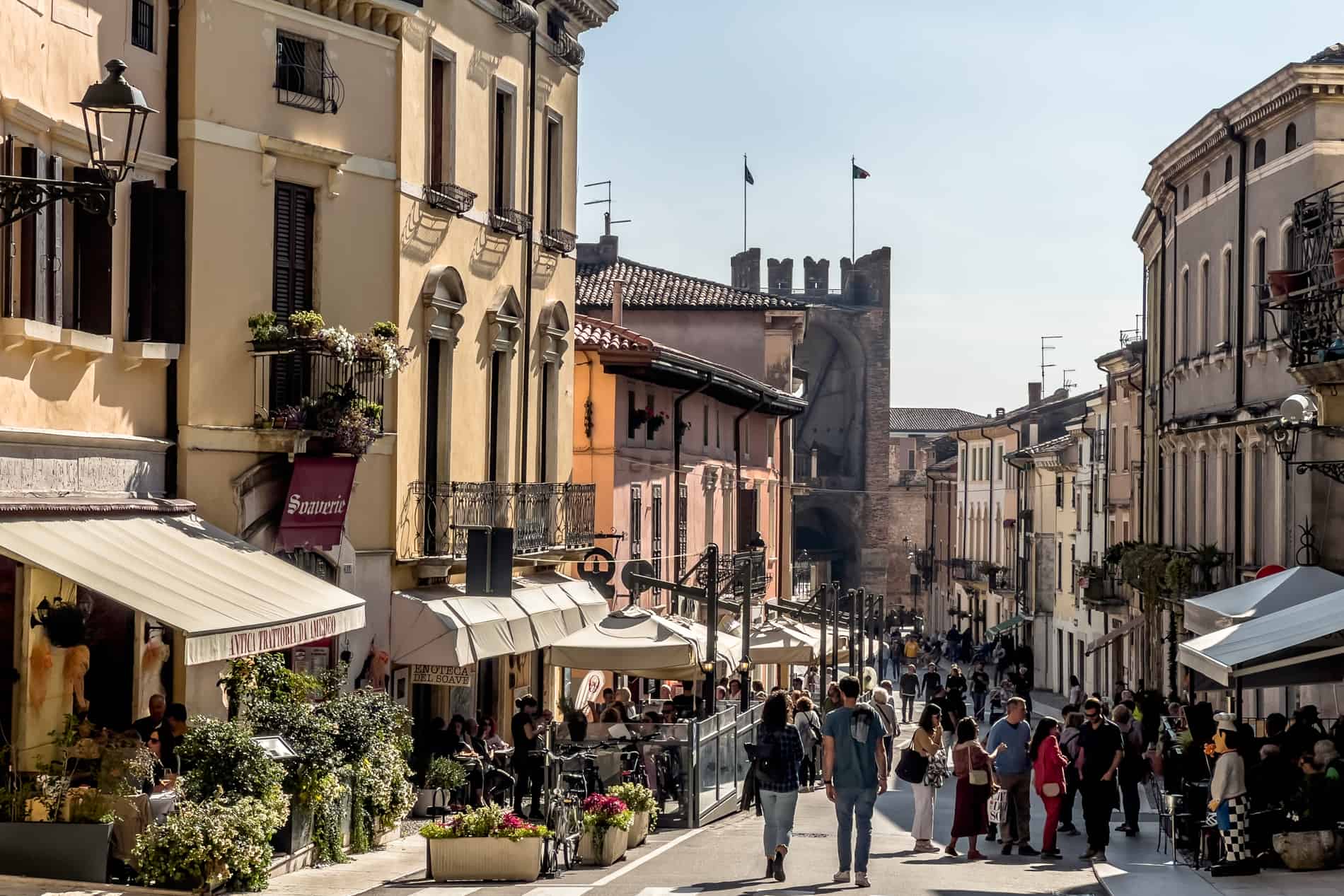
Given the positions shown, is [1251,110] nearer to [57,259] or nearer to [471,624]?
[471,624]

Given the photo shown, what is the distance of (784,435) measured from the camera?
60844 mm

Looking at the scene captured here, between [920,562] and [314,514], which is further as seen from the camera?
[920,562]

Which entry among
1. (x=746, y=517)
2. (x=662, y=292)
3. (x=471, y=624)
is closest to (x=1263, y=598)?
(x=471, y=624)

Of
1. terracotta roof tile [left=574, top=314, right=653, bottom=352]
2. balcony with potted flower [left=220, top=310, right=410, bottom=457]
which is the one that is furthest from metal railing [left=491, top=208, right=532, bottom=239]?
terracotta roof tile [left=574, top=314, right=653, bottom=352]

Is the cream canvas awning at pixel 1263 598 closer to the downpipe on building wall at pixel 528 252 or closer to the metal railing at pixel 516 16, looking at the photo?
the downpipe on building wall at pixel 528 252

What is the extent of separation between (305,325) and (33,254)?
15.1 ft

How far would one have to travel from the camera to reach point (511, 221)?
2777 cm

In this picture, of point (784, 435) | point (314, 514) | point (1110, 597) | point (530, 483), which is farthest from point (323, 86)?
point (784, 435)

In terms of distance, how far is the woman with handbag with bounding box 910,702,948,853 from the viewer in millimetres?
19516

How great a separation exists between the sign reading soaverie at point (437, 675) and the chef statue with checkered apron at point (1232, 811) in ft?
34.5

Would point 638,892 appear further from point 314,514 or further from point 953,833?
point 314,514

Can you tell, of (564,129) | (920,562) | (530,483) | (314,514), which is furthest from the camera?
(920,562)

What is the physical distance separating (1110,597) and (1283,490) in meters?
21.6

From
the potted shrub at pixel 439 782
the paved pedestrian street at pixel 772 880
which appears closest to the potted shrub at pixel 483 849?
the paved pedestrian street at pixel 772 880
